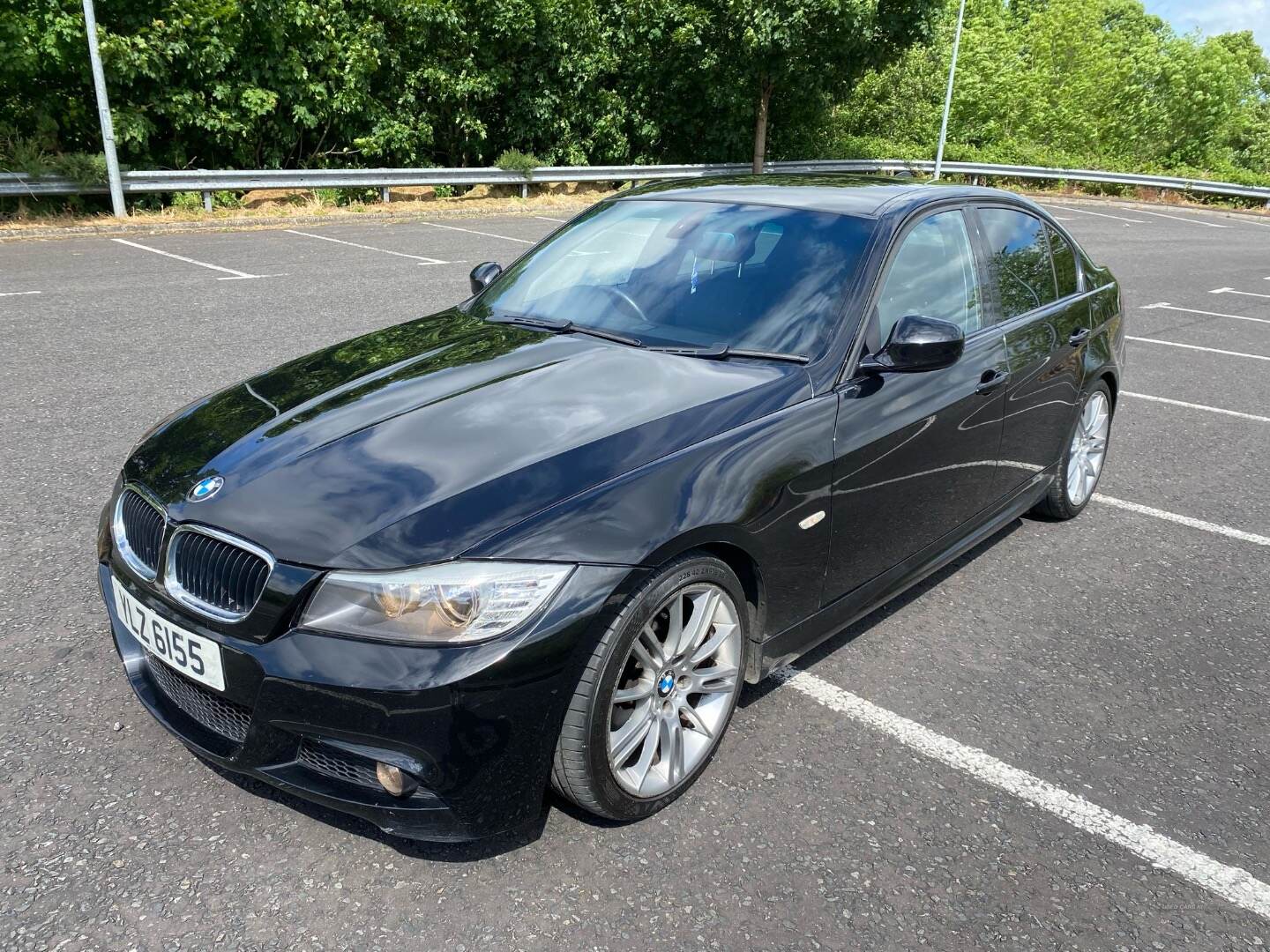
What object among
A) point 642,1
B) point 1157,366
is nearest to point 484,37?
point 642,1

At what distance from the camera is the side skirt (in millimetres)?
3082

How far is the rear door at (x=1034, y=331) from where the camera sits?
4094 mm

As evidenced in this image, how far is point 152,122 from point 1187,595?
18307 mm

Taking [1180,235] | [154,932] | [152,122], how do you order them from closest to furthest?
[154,932]
[152,122]
[1180,235]

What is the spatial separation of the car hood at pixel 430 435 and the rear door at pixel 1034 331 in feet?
4.69

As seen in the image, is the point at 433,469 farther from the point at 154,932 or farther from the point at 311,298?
the point at 311,298

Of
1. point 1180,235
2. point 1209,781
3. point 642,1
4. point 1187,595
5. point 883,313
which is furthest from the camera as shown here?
point 642,1

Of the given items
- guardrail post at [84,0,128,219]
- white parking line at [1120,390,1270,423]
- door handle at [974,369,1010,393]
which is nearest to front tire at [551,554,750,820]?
door handle at [974,369,1010,393]

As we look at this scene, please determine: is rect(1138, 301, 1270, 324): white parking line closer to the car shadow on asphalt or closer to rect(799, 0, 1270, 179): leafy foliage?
the car shadow on asphalt

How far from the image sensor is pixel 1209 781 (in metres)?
3.04

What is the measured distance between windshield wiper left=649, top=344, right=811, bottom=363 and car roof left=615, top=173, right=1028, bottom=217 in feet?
2.52

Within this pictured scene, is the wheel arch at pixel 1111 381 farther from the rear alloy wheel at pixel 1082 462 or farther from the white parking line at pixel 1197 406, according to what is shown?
the white parking line at pixel 1197 406

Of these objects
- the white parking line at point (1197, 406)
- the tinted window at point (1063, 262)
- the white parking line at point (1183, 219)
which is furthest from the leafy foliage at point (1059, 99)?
the tinted window at point (1063, 262)

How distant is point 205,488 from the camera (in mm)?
2648
